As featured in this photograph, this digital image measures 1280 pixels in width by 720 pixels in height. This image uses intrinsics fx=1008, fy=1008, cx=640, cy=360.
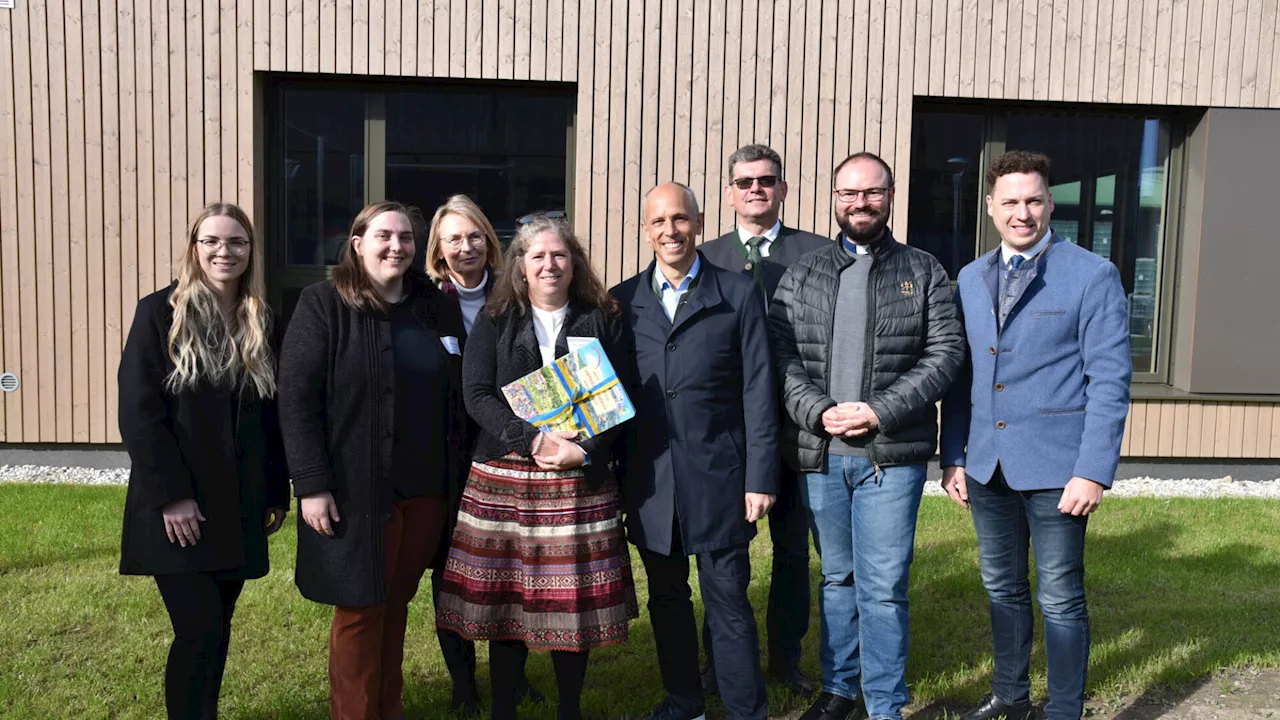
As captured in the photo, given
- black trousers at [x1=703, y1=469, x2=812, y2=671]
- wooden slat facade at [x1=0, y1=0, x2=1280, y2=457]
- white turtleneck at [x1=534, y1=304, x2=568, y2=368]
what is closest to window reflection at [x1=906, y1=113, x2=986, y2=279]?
wooden slat facade at [x1=0, y1=0, x2=1280, y2=457]

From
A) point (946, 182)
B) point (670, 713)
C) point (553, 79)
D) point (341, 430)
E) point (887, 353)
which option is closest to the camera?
point (341, 430)

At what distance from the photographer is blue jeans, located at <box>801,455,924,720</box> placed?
327 centimetres

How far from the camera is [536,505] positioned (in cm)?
311

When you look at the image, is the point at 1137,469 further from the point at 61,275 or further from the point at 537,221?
the point at 61,275

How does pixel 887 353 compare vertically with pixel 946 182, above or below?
below

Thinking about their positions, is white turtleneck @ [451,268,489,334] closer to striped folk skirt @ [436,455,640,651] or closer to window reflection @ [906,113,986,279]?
striped folk skirt @ [436,455,640,651]

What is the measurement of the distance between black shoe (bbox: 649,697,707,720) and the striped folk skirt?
0.43 m

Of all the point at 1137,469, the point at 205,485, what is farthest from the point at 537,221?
Result: the point at 1137,469

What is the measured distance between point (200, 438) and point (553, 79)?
4724mm

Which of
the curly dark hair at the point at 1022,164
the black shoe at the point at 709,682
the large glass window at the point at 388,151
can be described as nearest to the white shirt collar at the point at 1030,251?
the curly dark hair at the point at 1022,164

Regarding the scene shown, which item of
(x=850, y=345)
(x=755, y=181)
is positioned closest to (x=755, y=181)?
(x=755, y=181)

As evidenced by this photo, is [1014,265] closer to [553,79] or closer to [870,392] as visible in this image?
[870,392]

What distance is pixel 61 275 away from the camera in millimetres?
6969

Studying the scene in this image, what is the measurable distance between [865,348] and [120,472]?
232 inches
